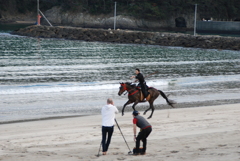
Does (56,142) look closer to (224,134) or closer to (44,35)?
(224,134)

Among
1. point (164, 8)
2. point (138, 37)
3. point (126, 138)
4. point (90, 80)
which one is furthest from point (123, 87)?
point (164, 8)

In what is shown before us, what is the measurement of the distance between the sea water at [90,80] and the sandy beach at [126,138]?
2676 millimetres

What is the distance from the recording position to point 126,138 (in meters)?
14.5

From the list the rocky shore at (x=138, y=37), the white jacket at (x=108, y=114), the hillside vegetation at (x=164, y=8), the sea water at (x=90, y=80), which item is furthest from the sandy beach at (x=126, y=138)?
the hillside vegetation at (x=164, y=8)

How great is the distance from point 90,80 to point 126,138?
17089mm

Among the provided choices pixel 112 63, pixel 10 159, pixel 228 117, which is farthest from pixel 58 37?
pixel 10 159

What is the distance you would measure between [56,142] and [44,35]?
71.8 m

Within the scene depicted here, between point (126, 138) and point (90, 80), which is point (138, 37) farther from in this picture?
point (126, 138)

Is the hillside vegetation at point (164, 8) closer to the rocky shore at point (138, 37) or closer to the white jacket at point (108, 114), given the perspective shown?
the rocky shore at point (138, 37)

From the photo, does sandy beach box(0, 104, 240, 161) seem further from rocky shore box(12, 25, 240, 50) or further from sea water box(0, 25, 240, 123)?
rocky shore box(12, 25, 240, 50)

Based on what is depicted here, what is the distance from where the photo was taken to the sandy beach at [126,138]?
466 inches

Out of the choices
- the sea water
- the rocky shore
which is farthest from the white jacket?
the rocky shore

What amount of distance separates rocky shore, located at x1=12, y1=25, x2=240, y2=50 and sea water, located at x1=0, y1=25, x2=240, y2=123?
15.4 metres

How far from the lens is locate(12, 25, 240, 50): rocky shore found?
67231 millimetres
